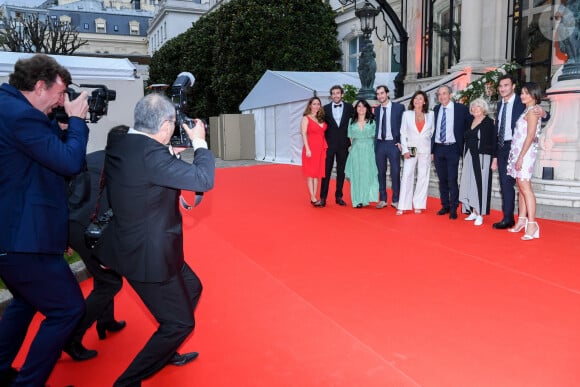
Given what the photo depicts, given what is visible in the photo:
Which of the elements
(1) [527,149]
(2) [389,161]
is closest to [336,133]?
(2) [389,161]

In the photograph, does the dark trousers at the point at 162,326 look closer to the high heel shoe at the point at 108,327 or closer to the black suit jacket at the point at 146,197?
the black suit jacket at the point at 146,197

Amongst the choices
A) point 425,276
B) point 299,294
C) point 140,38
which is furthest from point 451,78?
point 140,38

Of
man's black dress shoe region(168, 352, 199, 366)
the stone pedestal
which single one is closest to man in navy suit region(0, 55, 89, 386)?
man's black dress shoe region(168, 352, 199, 366)

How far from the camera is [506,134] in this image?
20.2 feet

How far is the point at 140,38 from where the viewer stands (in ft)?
259

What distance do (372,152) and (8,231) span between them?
634 centimetres

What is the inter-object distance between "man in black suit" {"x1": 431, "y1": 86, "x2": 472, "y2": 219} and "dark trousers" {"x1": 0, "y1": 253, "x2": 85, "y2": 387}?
573 cm

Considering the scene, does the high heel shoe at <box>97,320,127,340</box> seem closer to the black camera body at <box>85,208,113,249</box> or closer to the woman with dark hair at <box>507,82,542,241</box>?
the black camera body at <box>85,208,113,249</box>

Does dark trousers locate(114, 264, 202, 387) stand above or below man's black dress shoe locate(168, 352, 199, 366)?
above

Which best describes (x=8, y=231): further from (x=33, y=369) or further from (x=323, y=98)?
(x=323, y=98)

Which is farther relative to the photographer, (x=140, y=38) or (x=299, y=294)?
(x=140, y=38)

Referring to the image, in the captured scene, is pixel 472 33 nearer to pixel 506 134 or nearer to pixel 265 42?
pixel 506 134

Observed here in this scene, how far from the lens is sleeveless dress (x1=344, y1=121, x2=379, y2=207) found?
790 centimetres

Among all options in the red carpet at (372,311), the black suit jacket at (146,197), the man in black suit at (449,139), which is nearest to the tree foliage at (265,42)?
the man in black suit at (449,139)
